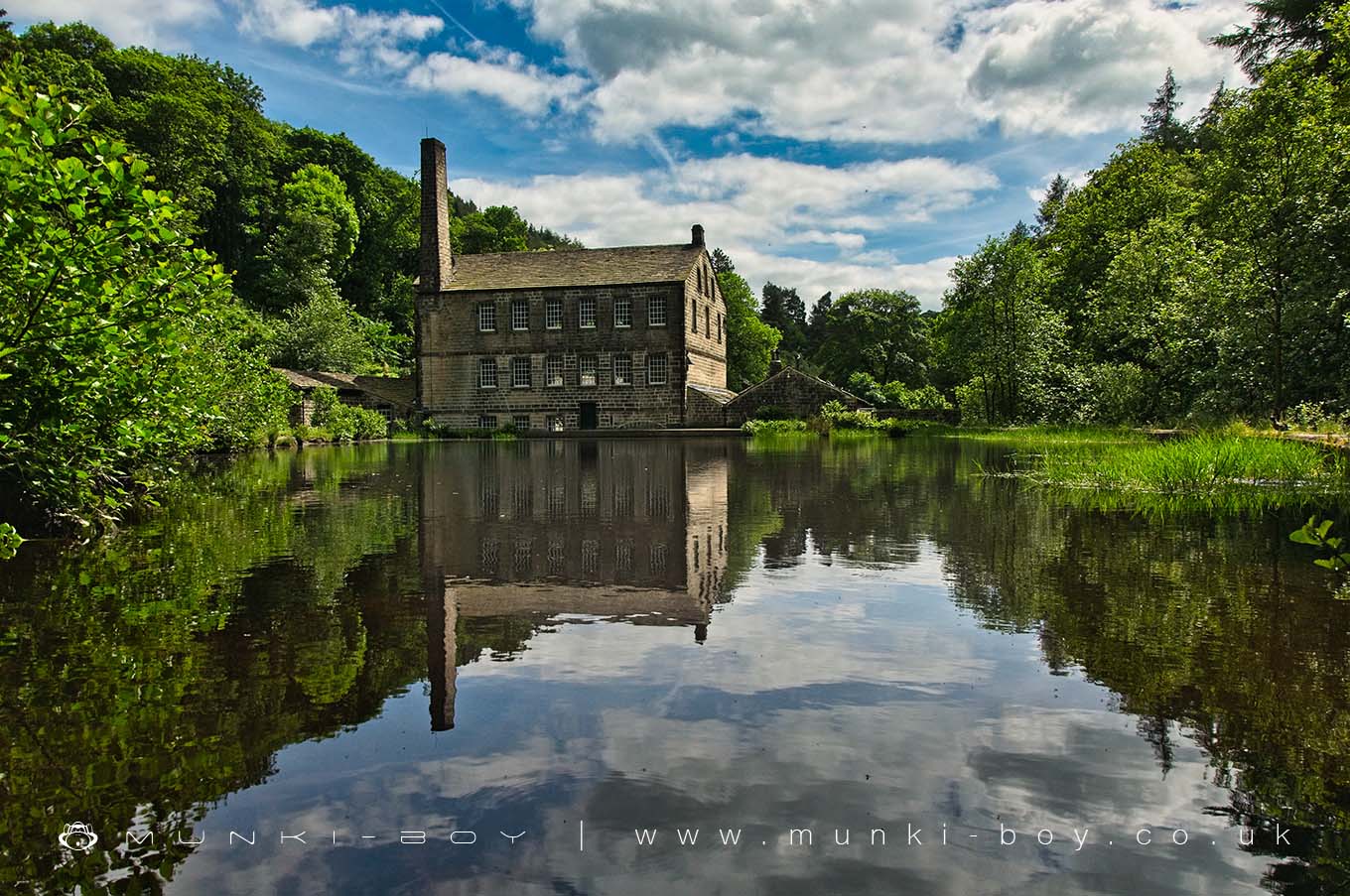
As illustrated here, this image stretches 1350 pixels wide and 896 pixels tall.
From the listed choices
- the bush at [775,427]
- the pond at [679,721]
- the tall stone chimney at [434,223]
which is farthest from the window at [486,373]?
the pond at [679,721]

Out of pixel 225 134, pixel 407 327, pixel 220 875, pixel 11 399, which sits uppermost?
pixel 225 134

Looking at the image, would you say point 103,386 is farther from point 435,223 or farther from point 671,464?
point 435,223

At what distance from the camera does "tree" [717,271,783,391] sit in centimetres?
7538

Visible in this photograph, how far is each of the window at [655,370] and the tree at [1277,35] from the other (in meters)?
30.2

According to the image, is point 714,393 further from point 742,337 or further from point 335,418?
point 742,337

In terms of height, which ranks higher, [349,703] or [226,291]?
[226,291]

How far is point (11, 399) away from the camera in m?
7.25

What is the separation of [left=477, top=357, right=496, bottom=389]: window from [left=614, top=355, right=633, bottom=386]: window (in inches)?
295

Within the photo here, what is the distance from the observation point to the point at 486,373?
51.3 m

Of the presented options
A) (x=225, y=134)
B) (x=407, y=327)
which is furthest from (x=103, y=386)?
(x=407, y=327)

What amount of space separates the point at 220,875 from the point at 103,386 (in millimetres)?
6815

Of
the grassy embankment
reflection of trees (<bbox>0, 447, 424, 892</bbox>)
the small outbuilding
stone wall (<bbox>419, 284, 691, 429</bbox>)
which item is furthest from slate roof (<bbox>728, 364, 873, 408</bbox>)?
reflection of trees (<bbox>0, 447, 424, 892</bbox>)

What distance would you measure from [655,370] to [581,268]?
7963 mm

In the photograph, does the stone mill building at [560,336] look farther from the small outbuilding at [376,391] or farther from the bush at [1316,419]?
the bush at [1316,419]
